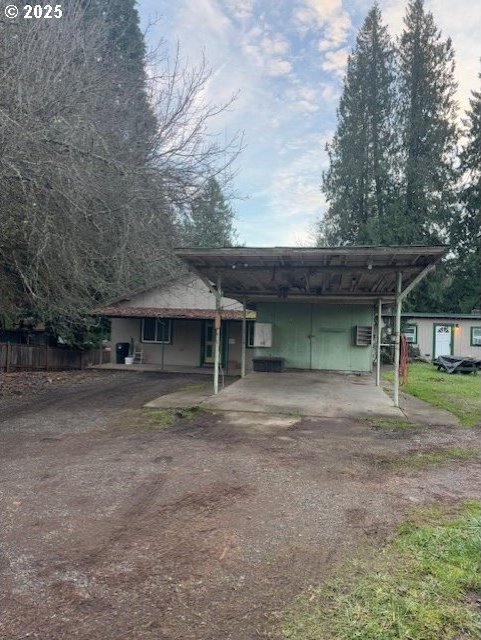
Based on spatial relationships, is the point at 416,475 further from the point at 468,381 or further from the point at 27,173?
the point at 468,381

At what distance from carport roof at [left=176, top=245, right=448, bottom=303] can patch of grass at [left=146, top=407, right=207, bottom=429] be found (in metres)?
2.89

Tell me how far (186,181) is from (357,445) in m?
5.90

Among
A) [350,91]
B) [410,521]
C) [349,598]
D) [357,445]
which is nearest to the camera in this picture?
[349,598]

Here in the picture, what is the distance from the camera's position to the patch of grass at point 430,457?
5168mm

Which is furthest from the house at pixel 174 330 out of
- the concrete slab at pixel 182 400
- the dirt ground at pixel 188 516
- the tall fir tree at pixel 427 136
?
the tall fir tree at pixel 427 136

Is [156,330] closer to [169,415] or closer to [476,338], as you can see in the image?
[169,415]

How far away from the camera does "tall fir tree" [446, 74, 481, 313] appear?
94.5 ft

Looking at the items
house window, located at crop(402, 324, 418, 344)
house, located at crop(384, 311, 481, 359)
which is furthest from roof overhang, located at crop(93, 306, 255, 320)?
house window, located at crop(402, 324, 418, 344)

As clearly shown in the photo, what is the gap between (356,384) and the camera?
11.8m

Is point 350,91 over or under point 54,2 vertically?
over

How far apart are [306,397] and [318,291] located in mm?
4212

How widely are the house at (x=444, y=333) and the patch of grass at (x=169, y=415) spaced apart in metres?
16.5

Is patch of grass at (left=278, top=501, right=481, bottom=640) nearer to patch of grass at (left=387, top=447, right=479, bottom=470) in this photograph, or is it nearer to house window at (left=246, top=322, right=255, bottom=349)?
patch of grass at (left=387, top=447, right=479, bottom=470)

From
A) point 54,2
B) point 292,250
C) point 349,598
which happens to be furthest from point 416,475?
point 54,2
